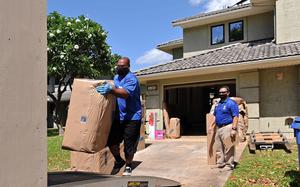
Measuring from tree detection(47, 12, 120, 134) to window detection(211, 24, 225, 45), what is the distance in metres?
7.16

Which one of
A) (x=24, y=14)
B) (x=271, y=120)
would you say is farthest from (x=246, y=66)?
(x=24, y=14)

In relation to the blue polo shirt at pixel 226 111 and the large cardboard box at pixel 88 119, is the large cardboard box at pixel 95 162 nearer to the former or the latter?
the blue polo shirt at pixel 226 111

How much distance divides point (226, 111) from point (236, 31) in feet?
36.5

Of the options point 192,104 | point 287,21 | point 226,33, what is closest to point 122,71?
point 287,21

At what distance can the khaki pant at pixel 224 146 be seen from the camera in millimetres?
7914

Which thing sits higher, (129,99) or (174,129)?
(129,99)

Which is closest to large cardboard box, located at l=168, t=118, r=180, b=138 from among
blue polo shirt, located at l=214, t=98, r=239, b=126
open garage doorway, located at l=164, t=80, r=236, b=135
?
open garage doorway, located at l=164, t=80, r=236, b=135

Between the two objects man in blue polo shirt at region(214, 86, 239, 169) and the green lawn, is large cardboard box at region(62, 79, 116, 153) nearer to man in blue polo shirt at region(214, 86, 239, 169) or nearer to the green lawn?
the green lawn

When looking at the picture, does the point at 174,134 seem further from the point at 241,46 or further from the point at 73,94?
the point at 73,94

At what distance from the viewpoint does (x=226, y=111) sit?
7.95 metres

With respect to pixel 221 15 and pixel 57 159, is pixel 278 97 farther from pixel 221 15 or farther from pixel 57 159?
pixel 57 159

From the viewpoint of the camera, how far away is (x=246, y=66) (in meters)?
13.7

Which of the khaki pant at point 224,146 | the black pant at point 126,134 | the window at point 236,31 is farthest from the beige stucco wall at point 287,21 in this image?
the black pant at point 126,134

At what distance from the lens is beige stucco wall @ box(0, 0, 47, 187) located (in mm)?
1670
